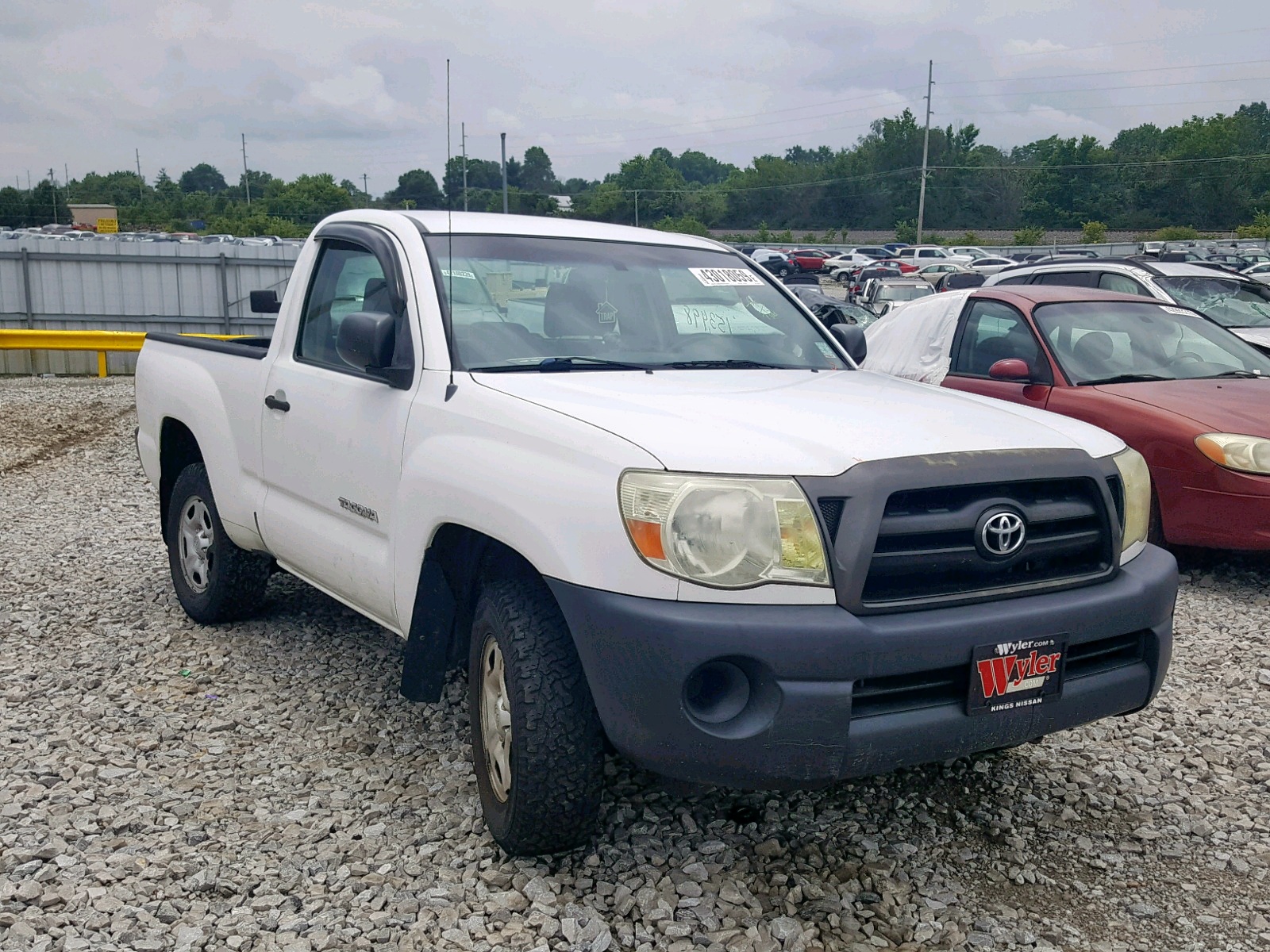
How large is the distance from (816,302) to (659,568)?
16070 millimetres

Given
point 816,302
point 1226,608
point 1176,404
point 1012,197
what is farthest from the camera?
point 1012,197

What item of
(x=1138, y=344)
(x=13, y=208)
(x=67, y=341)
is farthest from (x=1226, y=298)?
(x=13, y=208)

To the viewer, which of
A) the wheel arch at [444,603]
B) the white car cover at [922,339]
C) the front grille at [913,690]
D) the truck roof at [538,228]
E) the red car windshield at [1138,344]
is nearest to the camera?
the front grille at [913,690]

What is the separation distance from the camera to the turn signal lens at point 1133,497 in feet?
11.0

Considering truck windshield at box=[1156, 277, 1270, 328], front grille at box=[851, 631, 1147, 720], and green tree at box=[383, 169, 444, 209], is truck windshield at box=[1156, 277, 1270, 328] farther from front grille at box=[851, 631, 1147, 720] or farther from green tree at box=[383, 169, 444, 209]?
front grille at box=[851, 631, 1147, 720]

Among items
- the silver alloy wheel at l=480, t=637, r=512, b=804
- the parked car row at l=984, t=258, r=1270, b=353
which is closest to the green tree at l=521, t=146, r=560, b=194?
the silver alloy wheel at l=480, t=637, r=512, b=804

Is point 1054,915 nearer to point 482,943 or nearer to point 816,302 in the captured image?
point 482,943

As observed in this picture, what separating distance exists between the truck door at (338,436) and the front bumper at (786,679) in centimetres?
114

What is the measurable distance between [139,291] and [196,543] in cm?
1876

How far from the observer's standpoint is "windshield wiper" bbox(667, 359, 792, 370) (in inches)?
155

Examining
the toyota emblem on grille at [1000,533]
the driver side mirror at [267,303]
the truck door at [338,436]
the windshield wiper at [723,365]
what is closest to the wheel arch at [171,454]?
the driver side mirror at [267,303]

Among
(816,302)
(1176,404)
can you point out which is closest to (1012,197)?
(816,302)

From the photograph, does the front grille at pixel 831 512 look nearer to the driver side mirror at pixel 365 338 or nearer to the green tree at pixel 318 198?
the driver side mirror at pixel 365 338

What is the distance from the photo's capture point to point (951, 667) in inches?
112
